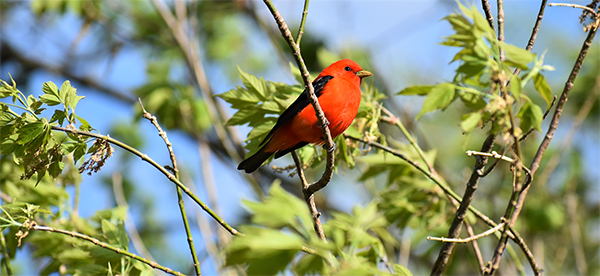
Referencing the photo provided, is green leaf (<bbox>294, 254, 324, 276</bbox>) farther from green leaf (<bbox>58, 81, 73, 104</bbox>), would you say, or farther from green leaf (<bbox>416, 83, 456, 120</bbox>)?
green leaf (<bbox>58, 81, 73, 104</bbox>)

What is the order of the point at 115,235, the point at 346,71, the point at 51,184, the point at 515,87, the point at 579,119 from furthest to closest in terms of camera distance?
1. the point at 579,119
2. the point at 346,71
3. the point at 51,184
4. the point at 115,235
5. the point at 515,87

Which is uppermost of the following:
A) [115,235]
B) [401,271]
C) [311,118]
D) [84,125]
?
[84,125]

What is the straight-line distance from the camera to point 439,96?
91.8 inches

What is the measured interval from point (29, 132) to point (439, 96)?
190 cm

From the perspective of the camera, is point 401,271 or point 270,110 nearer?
point 401,271

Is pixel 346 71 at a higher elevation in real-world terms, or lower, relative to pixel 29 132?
lower

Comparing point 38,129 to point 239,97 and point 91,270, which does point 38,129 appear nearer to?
point 91,270

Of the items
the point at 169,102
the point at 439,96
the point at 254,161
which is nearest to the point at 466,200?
the point at 439,96

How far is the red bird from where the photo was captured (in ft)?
11.3

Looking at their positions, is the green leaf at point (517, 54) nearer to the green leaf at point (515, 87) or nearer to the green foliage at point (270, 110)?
the green leaf at point (515, 87)

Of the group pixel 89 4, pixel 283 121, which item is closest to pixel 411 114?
pixel 283 121

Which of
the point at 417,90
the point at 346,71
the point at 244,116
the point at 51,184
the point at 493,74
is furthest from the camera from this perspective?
the point at 346,71

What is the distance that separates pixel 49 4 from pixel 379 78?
5.52 metres

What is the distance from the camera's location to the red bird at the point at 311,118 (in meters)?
3.44
